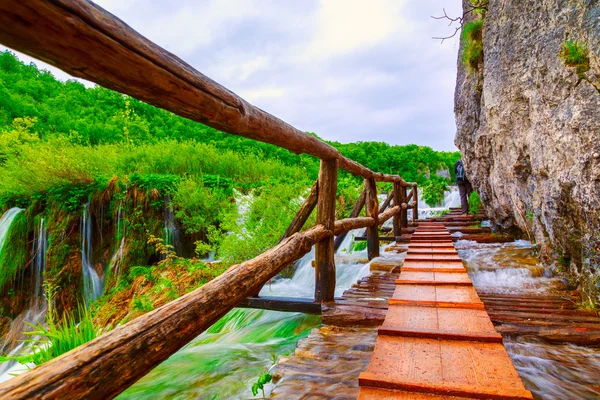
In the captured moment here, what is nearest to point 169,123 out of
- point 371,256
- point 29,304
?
point 29,304

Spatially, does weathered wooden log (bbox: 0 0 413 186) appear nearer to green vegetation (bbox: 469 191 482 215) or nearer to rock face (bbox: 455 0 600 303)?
rock face (bbox: 455 0 600 303)

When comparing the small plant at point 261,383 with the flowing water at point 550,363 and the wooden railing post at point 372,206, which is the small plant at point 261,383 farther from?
the wooden railing post at point 372,206

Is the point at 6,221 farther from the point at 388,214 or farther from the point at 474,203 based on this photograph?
the point at 474,203

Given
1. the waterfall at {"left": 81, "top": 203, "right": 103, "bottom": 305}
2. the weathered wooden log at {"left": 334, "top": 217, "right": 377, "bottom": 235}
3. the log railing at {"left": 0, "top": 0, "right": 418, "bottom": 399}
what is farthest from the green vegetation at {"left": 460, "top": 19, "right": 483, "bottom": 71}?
the waterfall at {"left": 81, "top": 203, "right": 103, "bottom": 305}

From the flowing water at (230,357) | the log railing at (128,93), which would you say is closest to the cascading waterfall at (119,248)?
the flowing water at (230,357)

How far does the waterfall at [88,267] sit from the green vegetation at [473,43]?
990 centimetres

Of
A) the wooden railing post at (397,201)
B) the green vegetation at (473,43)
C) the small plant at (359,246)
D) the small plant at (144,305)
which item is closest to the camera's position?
the small plant at (144,305)

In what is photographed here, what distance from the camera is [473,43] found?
646 centimetres

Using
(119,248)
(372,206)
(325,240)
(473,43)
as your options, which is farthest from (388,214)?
(119,248)

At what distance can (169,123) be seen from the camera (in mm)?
21406

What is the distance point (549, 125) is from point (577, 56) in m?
0.70

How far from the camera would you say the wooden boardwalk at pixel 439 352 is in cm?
134

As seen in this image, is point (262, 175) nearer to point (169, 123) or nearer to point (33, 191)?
point (33, 191)

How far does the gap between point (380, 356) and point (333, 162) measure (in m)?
2.10
